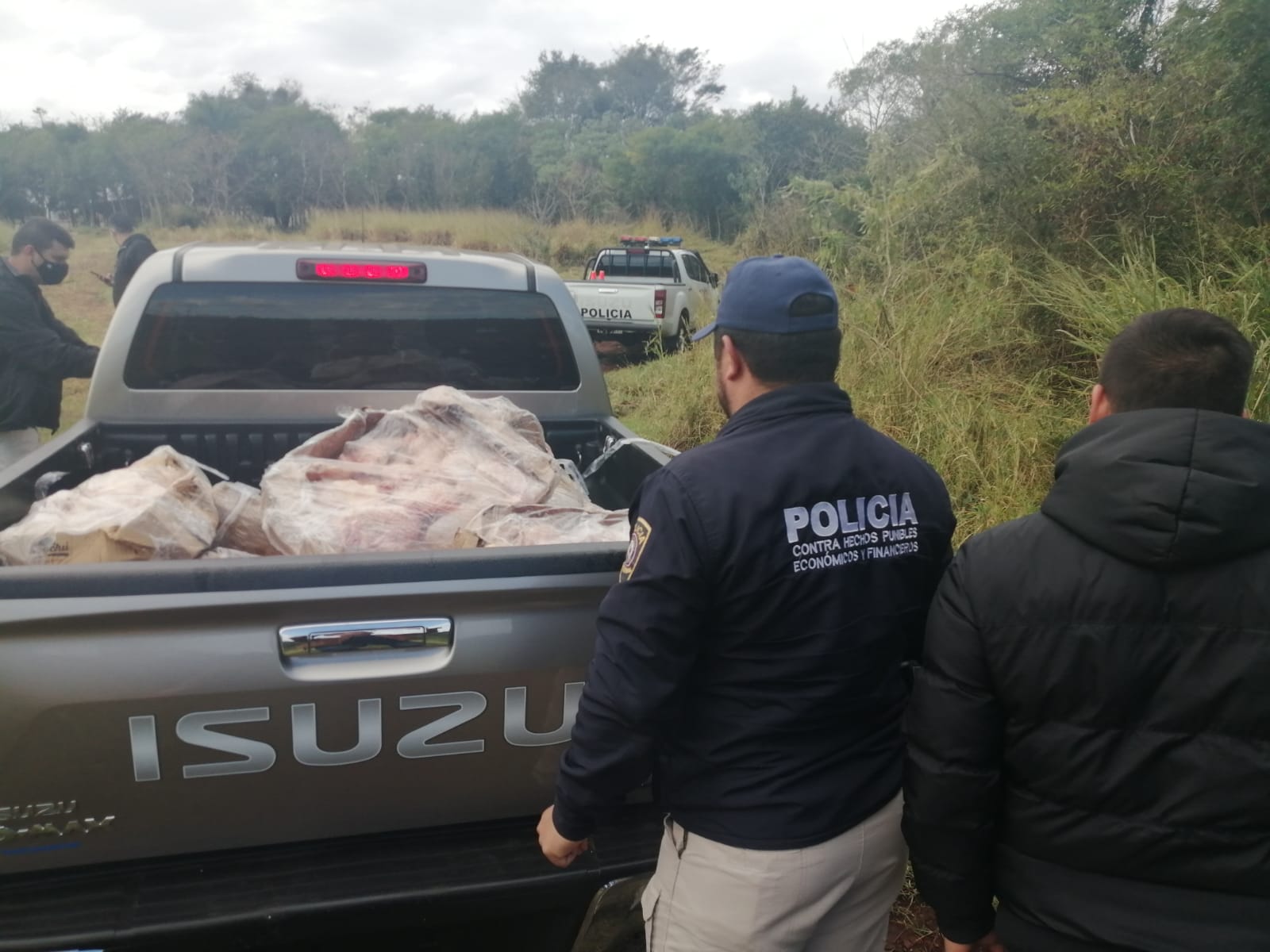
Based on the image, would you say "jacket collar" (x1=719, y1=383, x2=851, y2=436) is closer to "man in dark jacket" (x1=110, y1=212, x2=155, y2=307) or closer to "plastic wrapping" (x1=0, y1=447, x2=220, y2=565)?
"plastic wrapping" (x1=0, y1=447, x2=220, y2=565)

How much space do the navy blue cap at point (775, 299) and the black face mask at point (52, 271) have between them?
199 inches

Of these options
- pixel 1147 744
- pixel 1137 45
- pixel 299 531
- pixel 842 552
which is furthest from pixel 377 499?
pixel 1137 45

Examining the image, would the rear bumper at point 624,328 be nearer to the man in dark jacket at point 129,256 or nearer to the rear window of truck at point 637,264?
the rear window of truck at point 637,264

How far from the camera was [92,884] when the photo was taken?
5.66ft

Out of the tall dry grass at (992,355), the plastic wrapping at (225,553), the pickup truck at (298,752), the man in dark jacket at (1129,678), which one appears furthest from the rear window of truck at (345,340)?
the tall dry grass at (992,355)

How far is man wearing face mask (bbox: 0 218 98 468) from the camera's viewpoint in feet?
15.2

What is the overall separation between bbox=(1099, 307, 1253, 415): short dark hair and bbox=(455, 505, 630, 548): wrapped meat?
116 cm

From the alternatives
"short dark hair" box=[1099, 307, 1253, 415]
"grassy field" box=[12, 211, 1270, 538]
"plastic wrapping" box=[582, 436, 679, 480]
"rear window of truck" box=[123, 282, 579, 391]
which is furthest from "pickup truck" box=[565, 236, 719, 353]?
"short dark hair" box=[1099, 307, 1253, 415]

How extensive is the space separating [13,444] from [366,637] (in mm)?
4277

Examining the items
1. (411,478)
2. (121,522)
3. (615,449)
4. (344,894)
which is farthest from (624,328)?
(344,894)

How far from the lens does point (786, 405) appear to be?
1.62m

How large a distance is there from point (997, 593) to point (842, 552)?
27 cm

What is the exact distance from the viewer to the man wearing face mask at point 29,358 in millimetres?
4637

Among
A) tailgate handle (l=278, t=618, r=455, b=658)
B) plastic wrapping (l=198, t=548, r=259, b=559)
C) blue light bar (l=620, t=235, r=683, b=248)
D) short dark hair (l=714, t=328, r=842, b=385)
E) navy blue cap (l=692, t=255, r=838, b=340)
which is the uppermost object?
blue light bar (l=620, t=235, r=683, b=248)
